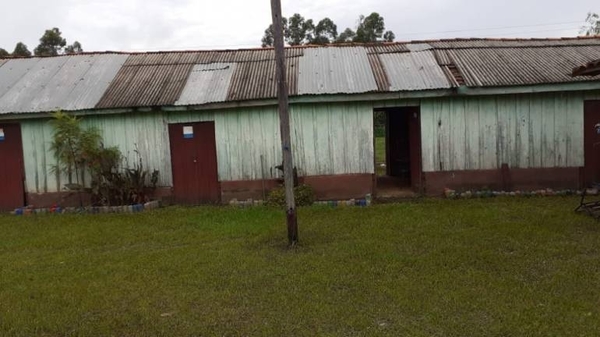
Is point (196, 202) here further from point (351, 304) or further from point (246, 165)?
point (351, 304)

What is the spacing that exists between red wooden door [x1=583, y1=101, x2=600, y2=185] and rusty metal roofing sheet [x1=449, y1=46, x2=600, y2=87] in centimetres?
87

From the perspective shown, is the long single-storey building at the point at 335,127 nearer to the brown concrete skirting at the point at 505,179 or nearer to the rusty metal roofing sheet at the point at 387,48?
the brown concrete skirting at the point at 505,179

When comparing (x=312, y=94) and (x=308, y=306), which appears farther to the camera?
(x=312, y=94)

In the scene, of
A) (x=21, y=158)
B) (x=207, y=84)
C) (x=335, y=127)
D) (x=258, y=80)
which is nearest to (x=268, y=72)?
(x=258, y=80)

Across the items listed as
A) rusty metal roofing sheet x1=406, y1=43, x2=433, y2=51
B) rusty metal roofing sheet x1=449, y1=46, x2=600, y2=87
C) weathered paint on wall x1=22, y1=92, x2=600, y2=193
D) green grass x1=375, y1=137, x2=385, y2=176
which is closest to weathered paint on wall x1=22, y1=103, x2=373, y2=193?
weathered paint on wall x1=22, y1=92, x2=600, y2=193

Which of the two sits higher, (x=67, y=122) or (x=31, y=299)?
(x=67, y=122)

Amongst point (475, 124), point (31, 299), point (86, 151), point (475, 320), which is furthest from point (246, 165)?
point (475, 320)

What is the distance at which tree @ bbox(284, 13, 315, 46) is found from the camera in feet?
159

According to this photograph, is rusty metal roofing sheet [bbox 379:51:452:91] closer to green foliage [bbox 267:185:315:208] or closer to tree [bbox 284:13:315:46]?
green foliage [bbox 267:185:315:208]

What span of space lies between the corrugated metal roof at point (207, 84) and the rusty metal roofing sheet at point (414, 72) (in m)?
3.69

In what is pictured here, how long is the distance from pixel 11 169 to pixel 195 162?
4299mm

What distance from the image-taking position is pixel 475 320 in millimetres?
4371

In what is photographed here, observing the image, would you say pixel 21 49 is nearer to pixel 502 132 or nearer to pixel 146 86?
pixel 146 86

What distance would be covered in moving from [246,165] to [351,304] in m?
6.74
